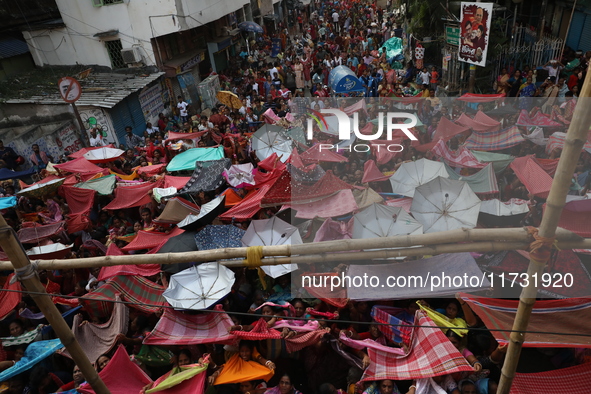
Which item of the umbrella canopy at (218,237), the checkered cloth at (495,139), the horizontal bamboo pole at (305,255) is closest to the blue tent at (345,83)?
the checkered cloth at (495,139)

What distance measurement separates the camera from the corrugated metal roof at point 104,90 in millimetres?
15156

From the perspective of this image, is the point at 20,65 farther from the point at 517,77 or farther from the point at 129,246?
the point at 517,77

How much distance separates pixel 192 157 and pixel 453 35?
10119 millimetres

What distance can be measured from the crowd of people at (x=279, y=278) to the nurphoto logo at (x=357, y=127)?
22 centimetres

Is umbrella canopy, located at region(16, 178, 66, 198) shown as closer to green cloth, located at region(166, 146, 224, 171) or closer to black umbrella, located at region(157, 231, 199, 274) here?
green cloth, located at region(166, 146, 224, 171)

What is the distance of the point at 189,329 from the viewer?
540 centimetres

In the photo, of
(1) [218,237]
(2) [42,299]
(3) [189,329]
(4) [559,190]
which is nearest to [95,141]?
(1) [218,237]

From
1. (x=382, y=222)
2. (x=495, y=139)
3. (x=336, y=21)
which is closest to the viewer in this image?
(x=382, y=222)

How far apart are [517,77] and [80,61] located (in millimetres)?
17481

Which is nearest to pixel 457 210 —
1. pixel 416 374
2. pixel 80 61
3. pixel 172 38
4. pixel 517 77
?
pixel 416 374

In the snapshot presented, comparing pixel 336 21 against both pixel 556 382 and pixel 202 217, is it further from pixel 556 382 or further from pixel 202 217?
pixel 556 382

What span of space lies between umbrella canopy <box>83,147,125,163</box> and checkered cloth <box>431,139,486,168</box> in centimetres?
827

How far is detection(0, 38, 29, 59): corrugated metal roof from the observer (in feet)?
54.7

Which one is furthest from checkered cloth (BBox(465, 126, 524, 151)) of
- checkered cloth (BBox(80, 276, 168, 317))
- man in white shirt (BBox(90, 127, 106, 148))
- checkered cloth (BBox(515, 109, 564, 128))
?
man in white shirt (BBox(90, 127, 106, 148))
